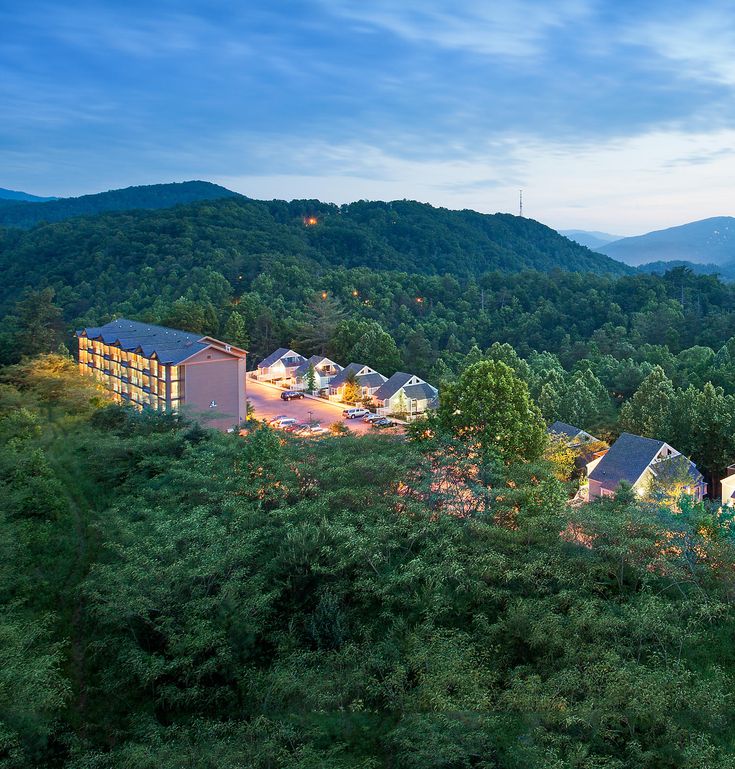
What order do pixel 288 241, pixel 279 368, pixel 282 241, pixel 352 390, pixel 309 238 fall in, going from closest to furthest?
pixel 352 390, pixel 279 368, pixel 282 241, pixel 288 241, pixel 309 238

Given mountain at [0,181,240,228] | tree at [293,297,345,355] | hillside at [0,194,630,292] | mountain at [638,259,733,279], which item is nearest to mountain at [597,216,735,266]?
mountain at [638,259,733,279]

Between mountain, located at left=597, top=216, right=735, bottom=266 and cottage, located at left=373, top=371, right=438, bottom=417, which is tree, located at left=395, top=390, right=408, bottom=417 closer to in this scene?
cottage, located at left=373, top=371, right=438, bottom=417

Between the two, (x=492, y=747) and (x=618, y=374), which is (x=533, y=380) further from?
(x=492, y=747)

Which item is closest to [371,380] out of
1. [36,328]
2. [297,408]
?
[297,408]

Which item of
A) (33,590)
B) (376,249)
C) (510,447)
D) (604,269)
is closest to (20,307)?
(33,590)

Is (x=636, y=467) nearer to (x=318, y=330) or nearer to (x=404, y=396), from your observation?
(x=404, y=396)
